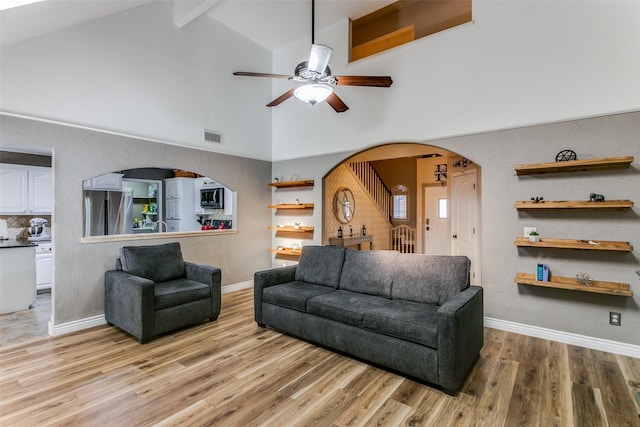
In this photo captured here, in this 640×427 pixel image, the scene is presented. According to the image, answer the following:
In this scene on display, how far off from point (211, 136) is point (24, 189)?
131 inches

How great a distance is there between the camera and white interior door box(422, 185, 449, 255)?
7914 mm

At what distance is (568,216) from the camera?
3318 millimetres

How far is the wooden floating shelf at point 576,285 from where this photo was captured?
2.94 meters

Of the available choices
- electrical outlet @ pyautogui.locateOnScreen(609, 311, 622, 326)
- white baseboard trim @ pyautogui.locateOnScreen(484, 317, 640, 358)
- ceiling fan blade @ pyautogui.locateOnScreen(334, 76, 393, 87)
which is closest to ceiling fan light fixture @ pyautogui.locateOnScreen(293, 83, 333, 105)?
ceiling fan blade @ pyautogui.locateOnScreen(334, 76, 393, 87)

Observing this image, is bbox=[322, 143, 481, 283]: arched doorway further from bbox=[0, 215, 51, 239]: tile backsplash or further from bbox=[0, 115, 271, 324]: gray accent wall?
bbox=[0, 215, 51, 239]: tile backsplash

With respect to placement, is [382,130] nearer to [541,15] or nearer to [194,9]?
[541,15]

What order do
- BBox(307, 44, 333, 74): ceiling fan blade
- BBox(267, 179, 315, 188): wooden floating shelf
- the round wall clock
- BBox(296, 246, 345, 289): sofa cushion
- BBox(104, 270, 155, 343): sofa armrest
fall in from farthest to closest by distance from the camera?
the round wall clock → BBox(267, 179, 315, 188): wooden floating shelf → BBox(296, 246, 345, 289): sofa cushion → BBox(104, 270, 155, 343): sofa armrest → BBox(307, 44, 333, 74): ceiling fan blade

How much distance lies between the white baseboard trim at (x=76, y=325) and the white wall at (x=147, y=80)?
2341mm

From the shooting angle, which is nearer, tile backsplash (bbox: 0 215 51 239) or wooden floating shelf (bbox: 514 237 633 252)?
wooden floating shelf (bbox: 514 237 633 252)

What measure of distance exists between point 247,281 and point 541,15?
562 cm

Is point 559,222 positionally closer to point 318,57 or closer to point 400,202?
point 318,57

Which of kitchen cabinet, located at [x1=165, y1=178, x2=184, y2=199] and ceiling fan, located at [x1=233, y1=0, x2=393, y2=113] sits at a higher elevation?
ceiling fan, located at [x1=233, y1=0, x2=393, y2=113]

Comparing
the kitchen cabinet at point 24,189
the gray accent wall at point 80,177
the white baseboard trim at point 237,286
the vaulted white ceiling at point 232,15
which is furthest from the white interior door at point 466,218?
the kitchen cabinet at point 24,189

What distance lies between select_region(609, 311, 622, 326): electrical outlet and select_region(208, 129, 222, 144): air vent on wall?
555 cm
